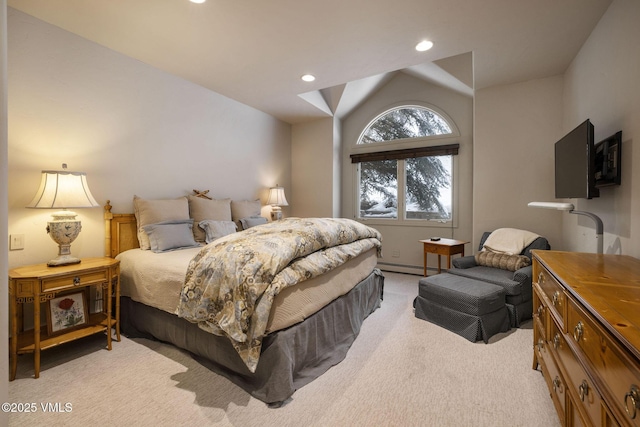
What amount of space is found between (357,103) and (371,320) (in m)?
3.75

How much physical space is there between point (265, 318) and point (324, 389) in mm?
664

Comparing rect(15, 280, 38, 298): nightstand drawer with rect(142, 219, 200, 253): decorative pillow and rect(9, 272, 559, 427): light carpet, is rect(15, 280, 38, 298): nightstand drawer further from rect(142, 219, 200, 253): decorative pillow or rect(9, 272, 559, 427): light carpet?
rect(142, 219, 200, 253): decorative pillow

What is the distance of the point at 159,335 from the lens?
2.37 m

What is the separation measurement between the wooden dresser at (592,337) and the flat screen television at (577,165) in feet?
2.18

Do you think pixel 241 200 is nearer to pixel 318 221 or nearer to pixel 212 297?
pixel 318 221

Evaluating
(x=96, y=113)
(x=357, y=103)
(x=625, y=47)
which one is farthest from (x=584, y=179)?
(x=96, y=113)

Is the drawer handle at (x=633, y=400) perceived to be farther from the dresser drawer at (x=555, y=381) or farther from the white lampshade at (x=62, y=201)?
the white lampshade at (x=62, y=201)

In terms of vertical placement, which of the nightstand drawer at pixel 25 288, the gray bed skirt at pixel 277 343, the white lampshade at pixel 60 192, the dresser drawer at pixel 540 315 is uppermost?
the white lampshade at pixel 60 192

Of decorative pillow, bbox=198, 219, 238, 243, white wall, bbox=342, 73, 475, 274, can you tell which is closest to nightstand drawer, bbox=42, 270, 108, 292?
decorative pillow, bbox=198, 219, 238, 243

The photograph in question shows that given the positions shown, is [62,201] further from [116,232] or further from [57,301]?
[57,301]

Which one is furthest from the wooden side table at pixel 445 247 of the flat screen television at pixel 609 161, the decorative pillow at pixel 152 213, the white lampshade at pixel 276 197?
the decorative pillow at pixel 152 213

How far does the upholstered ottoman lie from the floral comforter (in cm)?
123

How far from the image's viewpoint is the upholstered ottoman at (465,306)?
246 centimetres

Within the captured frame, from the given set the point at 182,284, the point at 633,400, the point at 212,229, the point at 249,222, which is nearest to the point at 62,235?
the point at 182,284
